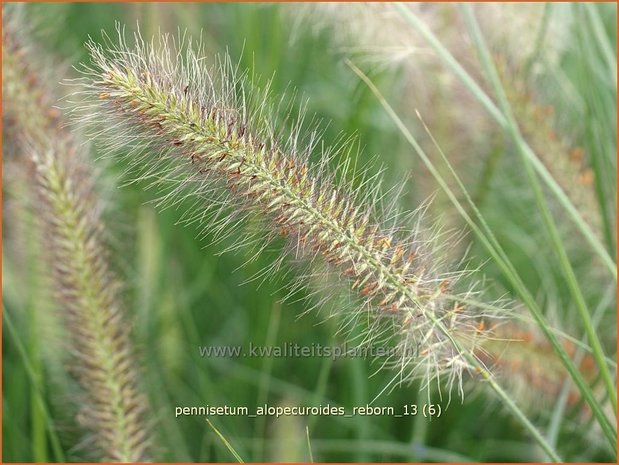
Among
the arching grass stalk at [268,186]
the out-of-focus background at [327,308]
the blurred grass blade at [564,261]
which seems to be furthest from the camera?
the out-of-focus background at [327,308]

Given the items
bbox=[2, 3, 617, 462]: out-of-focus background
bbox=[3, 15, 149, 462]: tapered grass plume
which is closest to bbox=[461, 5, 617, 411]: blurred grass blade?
bbox=[2, 3, 617, 462]: out-of-focus background

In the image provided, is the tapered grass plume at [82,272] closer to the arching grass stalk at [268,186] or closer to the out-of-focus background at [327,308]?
the out-of-focus background at [327,308]

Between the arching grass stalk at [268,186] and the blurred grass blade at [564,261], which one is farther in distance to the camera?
the blurred grass blade at [564,261]

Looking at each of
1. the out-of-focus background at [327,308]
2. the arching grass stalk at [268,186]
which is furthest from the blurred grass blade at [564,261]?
the out-of-focus background at [327,308]

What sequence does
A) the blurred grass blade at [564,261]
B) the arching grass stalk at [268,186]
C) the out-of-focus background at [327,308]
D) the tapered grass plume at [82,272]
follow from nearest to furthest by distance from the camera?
the arching grass stalk at [268,186] → the blurred grass blade at [564,261] → the tapered grass plume at [82,272] → the out-of-focus background at [327,308]

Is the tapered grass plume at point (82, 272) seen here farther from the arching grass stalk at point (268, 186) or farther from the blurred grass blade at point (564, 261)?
the blurred grass blade at point (564, 261)

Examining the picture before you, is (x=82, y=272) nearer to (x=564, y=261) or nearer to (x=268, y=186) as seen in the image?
(x=268, y=186)

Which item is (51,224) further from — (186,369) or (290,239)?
(186,369)
